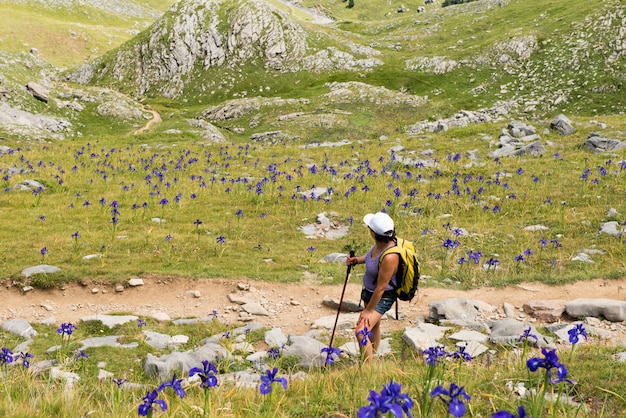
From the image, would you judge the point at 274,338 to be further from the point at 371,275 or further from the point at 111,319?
the point at 111,319

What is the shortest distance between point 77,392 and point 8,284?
26.7ft

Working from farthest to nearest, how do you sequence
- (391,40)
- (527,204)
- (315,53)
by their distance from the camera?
(391,40) → (315,53) → (527,204)

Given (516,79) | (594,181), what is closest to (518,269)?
(594,181)

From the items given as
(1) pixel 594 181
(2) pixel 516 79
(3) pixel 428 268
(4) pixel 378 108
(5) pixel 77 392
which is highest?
(2) pixel 516 79

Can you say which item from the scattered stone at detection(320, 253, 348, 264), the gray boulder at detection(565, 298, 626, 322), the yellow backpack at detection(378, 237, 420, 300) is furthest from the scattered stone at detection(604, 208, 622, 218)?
the yellow backpack at detection(378, 237, 420, 300)

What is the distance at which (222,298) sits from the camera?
1070 centimetres

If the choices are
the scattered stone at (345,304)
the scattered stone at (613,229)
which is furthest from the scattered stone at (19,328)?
the scattered stone at (613,229)

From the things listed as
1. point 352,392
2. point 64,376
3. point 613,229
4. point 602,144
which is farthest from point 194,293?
point 602,144

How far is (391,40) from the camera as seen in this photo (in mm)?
91125

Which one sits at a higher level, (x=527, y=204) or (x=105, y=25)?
(x=105, y=25)

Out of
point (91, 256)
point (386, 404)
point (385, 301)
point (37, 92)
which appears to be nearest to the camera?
point (386, 404)

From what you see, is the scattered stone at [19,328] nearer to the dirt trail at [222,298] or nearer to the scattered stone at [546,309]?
the dirt trail at [222,298]

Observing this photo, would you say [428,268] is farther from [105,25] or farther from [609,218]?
[105,25]

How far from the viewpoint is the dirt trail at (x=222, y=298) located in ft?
32.2
